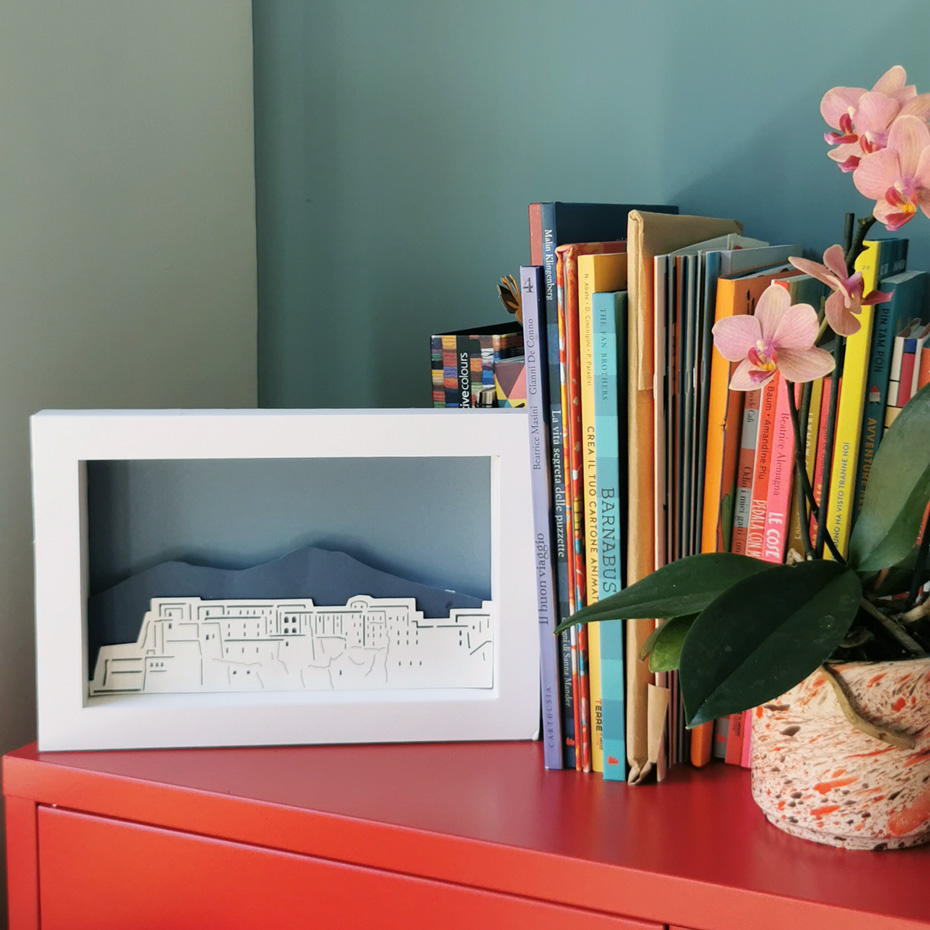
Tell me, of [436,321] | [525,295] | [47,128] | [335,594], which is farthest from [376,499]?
[47,128]

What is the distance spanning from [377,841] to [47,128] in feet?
2.41

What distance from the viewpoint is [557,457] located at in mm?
752

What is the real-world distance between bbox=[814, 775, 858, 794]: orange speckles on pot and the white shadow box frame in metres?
0.25

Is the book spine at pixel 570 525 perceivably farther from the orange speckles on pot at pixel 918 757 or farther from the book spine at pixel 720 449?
the orange speckles on pot at pixel 918 757

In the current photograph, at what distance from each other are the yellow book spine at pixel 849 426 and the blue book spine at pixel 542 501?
21 cm

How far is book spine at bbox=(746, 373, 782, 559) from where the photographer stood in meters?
0.71

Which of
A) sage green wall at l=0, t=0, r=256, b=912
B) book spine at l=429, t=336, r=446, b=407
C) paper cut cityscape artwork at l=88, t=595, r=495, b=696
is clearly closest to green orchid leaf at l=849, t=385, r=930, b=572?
paper cut cityscape artwork at l=88, t=595, r=495, b=696

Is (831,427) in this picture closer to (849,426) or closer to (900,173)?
(849,426)

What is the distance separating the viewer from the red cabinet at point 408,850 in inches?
23.8

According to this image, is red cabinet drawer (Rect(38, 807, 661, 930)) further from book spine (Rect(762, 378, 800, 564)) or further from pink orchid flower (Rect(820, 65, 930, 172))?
pink orchid flower (Rect(820, 65, 930, 172))

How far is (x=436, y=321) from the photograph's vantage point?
3.68 feet

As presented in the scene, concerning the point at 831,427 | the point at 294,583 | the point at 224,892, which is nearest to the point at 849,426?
the point at 831,427

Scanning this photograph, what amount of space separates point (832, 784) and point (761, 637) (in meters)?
0.15

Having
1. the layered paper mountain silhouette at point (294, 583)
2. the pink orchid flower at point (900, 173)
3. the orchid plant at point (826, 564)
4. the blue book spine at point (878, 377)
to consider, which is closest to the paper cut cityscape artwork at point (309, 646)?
the layered paper mountain silhouette at point (294, 583)
